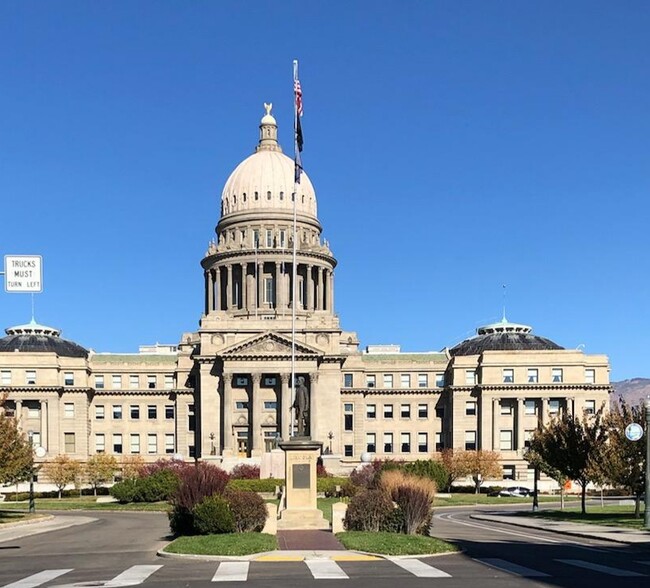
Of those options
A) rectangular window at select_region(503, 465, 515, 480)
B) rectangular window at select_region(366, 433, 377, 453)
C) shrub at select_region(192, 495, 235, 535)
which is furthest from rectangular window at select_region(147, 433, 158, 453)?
shrub at select_region(192, 495, 235, 535)

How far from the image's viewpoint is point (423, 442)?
116500mm

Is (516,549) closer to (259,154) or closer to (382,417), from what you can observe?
(382,417)

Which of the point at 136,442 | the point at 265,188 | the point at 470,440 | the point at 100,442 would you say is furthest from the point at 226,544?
the point at 265,188

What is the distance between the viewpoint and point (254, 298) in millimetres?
121500

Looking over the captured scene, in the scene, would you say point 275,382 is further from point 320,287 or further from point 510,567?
point 510,567

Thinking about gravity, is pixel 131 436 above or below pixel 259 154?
below

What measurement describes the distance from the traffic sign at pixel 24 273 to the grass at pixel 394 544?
11857mm

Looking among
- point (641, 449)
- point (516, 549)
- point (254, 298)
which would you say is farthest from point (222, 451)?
point (516, 549)

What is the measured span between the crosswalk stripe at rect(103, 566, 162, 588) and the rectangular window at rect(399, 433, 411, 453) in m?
91.5

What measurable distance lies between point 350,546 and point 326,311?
94.6 meters

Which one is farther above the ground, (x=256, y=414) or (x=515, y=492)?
(x=256, y=414)

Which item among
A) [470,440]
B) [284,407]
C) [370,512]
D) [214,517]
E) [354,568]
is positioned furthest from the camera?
[470,440]

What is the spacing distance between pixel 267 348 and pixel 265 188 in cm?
2973

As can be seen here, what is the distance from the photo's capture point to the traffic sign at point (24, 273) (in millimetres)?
26500
